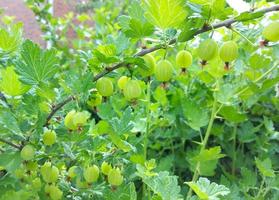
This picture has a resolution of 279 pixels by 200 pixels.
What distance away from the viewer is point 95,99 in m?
0.58

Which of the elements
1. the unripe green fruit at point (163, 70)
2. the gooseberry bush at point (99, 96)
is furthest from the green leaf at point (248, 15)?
the unripe green fruit at point (163, 70)

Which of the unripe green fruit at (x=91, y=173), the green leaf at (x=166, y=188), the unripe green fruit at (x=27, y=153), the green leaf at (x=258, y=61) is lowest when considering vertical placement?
the green leaf at (x=258, y=61)

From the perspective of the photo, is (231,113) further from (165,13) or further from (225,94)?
(165,13)

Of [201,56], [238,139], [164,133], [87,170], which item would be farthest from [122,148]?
[238,139]

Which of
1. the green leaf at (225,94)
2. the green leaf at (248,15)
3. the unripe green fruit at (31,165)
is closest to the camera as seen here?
the green leaf at (248,15)

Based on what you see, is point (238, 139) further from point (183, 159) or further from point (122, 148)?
point (122, 148)

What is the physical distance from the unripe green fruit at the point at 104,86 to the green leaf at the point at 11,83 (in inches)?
4.3

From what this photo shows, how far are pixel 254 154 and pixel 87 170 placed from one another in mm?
669

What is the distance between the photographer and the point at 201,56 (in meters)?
0.51

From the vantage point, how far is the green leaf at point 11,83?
1.85 ft

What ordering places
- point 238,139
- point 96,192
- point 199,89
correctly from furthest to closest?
point 238,139 < point 199,89 < point 96,192

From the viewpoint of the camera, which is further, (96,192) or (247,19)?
(96,192)

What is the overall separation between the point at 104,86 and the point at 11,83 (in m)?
0.14

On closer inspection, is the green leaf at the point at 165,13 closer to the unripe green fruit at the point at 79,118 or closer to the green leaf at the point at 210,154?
the unripe green fruit at the point at 79,118
